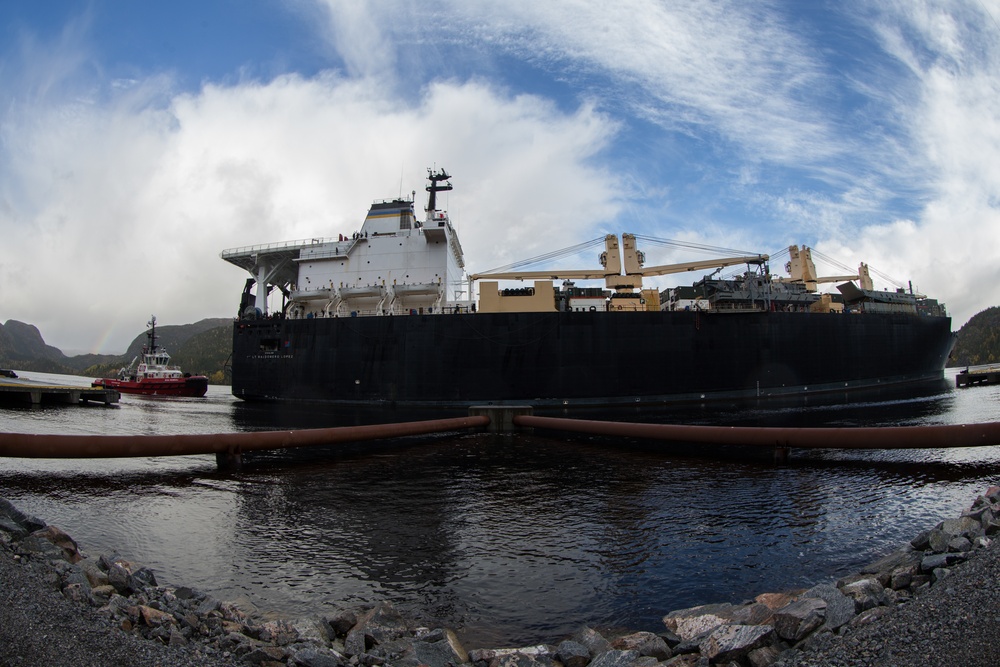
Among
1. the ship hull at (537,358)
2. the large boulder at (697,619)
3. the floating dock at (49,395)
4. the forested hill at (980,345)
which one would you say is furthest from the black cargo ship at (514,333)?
the forested hill at (980,345)

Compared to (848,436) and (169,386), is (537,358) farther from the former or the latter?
(169,386)

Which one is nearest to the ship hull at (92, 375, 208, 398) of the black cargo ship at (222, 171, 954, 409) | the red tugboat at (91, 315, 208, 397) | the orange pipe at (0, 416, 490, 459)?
the red tugboat at (91, 315, 208, 397)

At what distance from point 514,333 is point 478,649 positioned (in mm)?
19274

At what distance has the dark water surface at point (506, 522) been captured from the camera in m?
4.87

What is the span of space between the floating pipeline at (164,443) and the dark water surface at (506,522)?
19.0 inches

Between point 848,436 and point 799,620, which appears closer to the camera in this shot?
point 799,620

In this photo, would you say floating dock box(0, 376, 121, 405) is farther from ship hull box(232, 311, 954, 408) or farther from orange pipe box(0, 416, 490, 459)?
orange pipe box(0, 416, 490, 459)

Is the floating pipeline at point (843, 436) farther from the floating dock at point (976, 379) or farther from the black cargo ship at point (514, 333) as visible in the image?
the floating dock at point (976, 379)

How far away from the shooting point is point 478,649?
3.90m

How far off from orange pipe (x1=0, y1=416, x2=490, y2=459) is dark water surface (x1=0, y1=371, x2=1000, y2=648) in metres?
0.50

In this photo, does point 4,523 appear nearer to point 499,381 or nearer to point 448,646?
point 448,646

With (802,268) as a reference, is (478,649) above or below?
below

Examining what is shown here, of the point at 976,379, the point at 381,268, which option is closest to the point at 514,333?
the point at 381,268

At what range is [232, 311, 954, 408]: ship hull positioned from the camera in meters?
23.1
